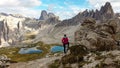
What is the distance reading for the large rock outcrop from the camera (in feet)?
200

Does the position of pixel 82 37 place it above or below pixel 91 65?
above

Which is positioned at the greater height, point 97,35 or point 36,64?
point 97,35

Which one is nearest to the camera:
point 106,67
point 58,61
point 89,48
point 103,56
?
point 106,67

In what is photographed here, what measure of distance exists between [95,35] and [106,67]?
17600 millimetres

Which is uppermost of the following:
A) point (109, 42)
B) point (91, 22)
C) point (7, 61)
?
point (91, 22)

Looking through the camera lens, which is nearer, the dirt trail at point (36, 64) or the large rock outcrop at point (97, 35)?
the dirt trail at point (36, 64)

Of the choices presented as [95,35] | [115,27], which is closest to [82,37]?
[95,35]

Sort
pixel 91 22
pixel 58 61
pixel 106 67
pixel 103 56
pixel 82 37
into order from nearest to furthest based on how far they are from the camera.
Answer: pixel 106 67, pixel 103 56, pixel 58 61, pixel 82 37, pixel 91 22

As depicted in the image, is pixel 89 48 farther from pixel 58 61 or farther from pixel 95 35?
pixel 58 61

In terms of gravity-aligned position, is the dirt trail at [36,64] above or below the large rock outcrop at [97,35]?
below

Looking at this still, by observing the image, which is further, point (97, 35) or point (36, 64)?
point (97, 35)

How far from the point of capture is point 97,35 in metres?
63.5

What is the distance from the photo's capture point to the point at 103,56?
2024 inches

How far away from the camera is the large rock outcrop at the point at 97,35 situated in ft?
200
